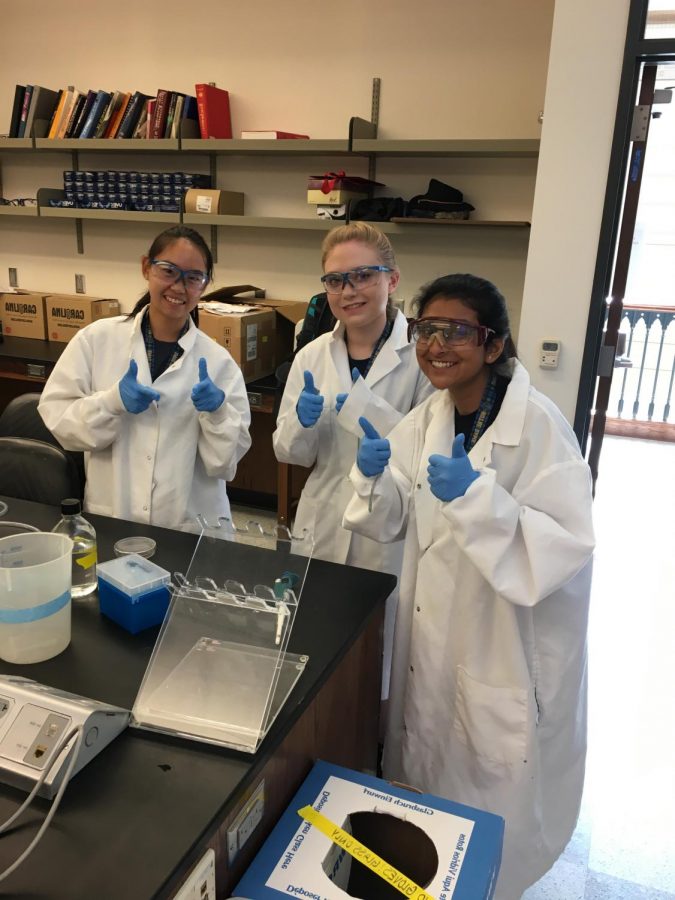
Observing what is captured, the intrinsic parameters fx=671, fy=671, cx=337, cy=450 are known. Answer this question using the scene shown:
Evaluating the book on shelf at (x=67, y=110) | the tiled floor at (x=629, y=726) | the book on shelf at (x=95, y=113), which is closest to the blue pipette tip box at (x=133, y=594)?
the tiled floor at (x=629, y=726)

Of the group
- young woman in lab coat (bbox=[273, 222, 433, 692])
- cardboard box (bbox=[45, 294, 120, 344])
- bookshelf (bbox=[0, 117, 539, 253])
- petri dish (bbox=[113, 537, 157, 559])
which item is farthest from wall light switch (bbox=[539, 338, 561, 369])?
cardboard box (bbox=[45, 294, 120, 344])

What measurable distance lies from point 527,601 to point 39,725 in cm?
79

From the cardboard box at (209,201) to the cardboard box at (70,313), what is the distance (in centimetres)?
79

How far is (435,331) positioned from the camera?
4.24 feet

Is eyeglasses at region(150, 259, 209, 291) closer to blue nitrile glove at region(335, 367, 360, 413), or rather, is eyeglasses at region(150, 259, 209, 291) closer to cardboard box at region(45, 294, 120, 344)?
blue nitrile glove at region(335, 367, 360, 413)

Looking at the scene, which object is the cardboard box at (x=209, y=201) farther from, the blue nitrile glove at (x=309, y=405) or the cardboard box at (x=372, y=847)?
the cardboard box at (x=372, y=847)

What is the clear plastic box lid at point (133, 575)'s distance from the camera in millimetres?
1128

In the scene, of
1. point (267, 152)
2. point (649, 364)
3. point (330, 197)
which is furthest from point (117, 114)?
point (649, 364)

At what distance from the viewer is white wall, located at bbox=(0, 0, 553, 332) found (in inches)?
124

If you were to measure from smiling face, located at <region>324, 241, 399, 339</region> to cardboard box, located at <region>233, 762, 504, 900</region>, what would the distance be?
1.10 m

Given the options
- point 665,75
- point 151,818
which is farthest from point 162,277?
point 665,75

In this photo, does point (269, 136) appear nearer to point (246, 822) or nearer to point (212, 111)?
point (212, 111)

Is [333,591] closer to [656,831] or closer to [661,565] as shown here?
[656,831]

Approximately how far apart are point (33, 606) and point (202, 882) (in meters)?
0.46
